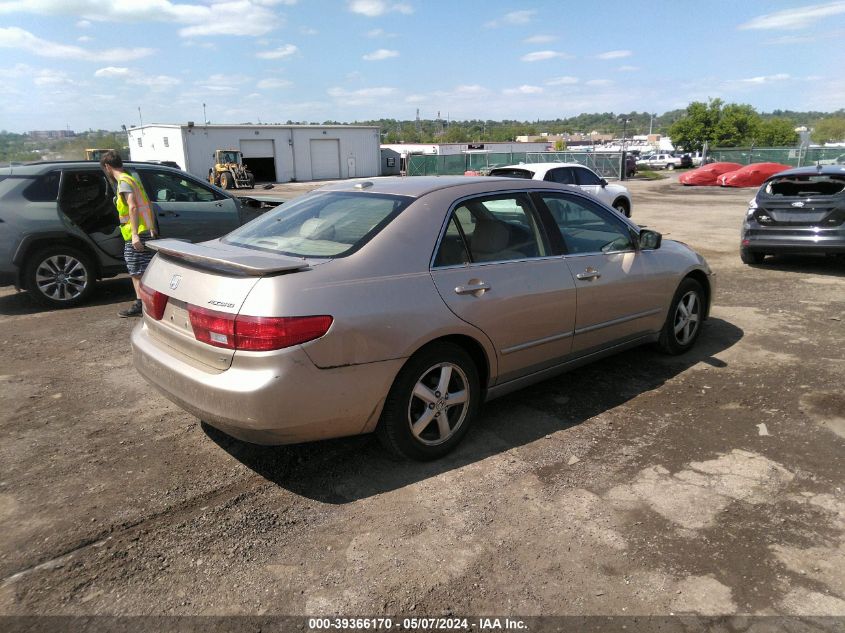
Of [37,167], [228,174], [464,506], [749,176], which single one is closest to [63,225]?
[37,167]

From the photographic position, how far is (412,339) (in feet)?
10.6

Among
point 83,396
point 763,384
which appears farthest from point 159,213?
point 763,384

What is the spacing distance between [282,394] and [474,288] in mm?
1289

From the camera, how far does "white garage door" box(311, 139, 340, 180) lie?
4791 cm

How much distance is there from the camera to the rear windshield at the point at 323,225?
134 inches

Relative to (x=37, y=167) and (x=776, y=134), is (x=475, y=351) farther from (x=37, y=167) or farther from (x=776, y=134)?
(x=776, y=134)

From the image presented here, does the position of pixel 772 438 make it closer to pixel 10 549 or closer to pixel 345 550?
pixel 345 550

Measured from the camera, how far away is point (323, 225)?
3701 millimetres

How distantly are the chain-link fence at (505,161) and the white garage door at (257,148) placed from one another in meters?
11.7

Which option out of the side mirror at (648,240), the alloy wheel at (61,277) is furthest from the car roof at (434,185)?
the alloy wheel at (61,277)

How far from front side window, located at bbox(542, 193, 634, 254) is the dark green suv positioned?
5550mm

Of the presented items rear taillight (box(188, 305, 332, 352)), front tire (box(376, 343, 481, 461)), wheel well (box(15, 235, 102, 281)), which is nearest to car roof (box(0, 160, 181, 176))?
wheel well (box(15, 235, 102, 281))

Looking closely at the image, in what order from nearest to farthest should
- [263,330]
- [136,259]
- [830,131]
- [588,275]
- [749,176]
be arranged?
[263,330] → [588,275] → [136,259] → [749,176] → [830,131]

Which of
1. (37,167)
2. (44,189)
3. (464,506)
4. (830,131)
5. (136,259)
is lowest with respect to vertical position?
(464,506)
